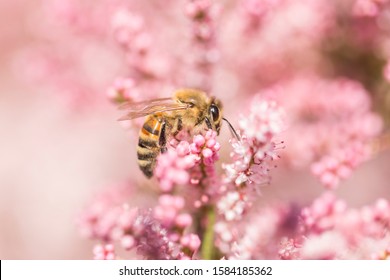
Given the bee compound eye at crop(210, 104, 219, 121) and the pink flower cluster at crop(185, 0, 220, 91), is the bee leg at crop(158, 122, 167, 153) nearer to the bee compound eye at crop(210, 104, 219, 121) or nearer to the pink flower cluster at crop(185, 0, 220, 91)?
the bee compound eye at crop(210, 104, 219, 121)

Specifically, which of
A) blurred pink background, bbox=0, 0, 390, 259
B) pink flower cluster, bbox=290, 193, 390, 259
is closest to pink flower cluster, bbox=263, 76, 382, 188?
pink flower cluster, bbox=290, 193, 390, 259

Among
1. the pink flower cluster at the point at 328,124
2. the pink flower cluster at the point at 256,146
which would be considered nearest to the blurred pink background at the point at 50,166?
the pink flower cluster at the point at 328,124

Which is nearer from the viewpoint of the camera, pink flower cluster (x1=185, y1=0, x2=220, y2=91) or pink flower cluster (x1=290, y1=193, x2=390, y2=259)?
pink flower cluster (x1=290, y1=193, x2=390, y2=259)

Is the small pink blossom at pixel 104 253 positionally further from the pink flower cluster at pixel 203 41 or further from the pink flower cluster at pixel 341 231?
the pink flower cluster at pixel 203 41

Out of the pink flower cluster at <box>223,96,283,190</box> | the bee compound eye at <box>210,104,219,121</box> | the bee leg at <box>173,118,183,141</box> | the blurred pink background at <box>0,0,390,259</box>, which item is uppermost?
the blurred pink background at <box>0,0,390,259</box>

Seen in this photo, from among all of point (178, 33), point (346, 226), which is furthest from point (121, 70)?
point (346, 226)
